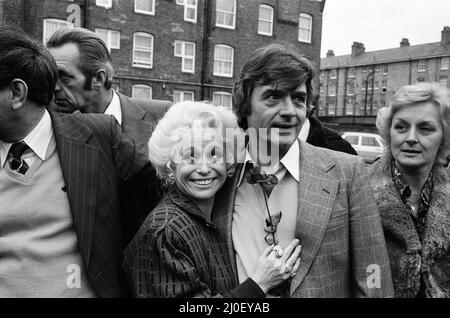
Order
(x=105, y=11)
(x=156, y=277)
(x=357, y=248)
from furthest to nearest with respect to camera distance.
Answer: (x=105, y=11) < (x=357, y=248) < (x=156, y=277)

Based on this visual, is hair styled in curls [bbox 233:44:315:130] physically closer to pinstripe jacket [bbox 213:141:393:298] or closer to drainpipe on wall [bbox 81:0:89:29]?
pinstripe jacket [bbox 213:141:393:298]

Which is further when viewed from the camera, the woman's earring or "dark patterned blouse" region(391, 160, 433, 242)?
"dark patterned blouse" region(391, 160, 433, 242)

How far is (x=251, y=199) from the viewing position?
215 cm

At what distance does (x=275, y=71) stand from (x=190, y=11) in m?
23.8

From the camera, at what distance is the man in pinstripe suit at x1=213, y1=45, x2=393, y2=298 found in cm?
203

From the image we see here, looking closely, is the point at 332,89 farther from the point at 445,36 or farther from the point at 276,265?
the point at 276,265

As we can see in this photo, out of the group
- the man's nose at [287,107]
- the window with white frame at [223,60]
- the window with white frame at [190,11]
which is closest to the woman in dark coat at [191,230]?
the man's nose at [287,107]

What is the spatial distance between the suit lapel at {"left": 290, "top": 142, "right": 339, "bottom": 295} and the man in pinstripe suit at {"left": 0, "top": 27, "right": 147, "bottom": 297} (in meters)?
0.82

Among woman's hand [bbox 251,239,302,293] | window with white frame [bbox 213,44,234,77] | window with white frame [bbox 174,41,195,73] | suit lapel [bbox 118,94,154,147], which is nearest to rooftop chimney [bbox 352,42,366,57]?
window with white frame [bbox 213,44,234,77]

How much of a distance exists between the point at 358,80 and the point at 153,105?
51.9m

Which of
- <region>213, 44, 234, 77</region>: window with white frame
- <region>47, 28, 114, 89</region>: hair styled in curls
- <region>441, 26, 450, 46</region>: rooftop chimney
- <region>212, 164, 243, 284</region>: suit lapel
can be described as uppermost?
<region>441, 26, 450, 46</region>: rooftop chimney

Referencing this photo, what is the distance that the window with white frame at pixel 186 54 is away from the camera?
2438 centimetres

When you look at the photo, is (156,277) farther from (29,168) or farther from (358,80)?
(358,80)
